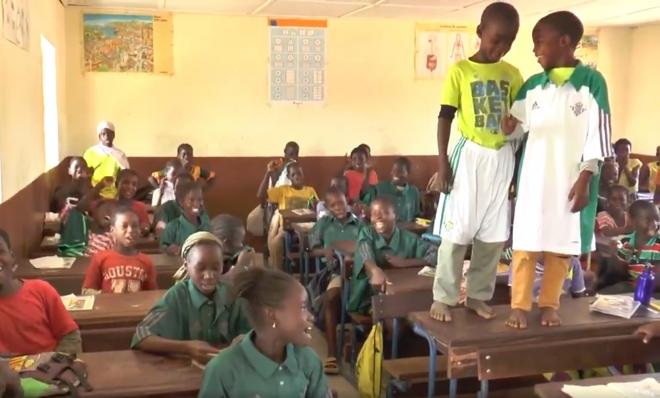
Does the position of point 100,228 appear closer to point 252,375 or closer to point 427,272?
point 427,272

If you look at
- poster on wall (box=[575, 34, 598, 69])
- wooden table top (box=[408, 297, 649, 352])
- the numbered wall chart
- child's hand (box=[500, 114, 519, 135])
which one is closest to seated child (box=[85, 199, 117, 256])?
wooden table top (box=[408, 297, 649, 352])

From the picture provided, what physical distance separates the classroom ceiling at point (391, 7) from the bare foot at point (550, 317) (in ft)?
14.4

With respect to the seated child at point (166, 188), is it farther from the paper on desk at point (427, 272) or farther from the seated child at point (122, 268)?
the paper on desk at point (427, 272)

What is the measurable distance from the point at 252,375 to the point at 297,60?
621 cm

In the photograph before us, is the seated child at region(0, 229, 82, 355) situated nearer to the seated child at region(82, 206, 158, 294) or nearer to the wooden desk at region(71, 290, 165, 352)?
the wooden desk at region(71, 290, 165, 352)

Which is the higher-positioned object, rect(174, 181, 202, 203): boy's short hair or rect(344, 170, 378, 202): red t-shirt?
rect(174, 181, 202, 203): boy's short hair

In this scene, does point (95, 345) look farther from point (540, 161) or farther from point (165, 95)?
point (165, 95)

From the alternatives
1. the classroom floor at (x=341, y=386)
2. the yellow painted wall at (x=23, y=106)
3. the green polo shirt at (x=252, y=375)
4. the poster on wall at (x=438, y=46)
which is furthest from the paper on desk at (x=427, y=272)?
the poster on wall at (x=438, y=46)

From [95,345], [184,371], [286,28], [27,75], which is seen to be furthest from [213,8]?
[184,371]

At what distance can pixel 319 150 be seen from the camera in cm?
784

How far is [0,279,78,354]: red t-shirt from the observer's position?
229 centimetres

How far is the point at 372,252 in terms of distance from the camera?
3908mm

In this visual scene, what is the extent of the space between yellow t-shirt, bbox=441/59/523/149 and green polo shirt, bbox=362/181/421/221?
3.71 metres

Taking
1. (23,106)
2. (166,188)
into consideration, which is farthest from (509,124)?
(166,188)
